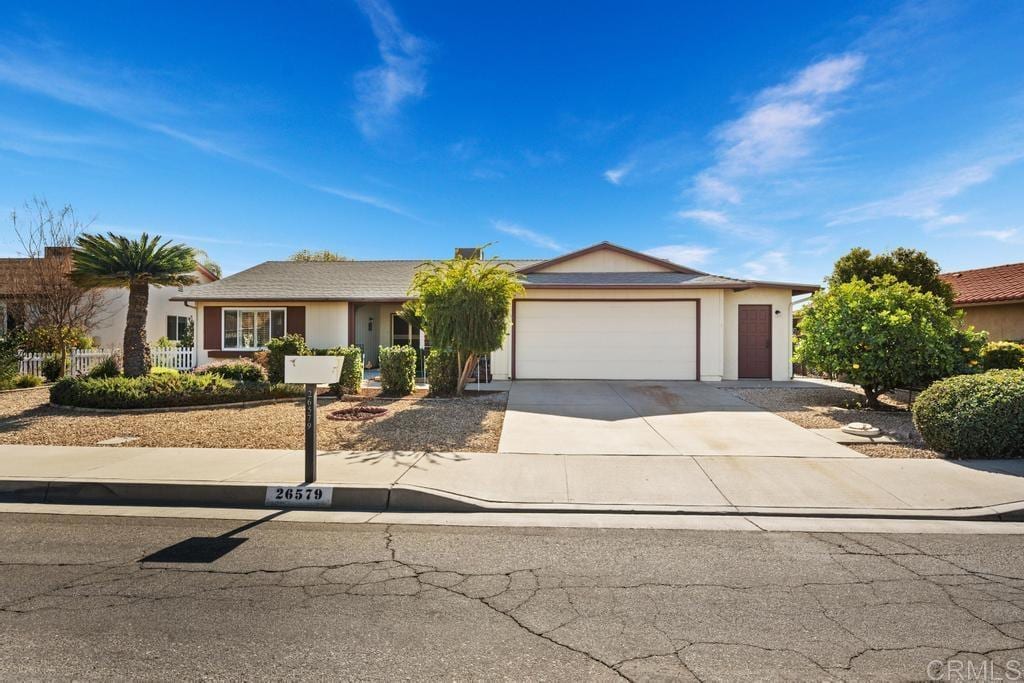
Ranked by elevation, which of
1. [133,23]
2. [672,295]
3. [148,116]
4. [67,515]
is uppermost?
[133,23]

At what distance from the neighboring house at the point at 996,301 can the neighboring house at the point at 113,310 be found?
2963 centimetres

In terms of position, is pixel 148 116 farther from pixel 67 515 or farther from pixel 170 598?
pixel 170 598

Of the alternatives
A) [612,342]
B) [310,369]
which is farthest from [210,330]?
[310,369]

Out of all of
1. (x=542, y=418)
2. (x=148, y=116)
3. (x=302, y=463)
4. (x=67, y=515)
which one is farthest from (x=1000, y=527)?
(x=148, y=116)

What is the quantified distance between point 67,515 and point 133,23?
9.86 m

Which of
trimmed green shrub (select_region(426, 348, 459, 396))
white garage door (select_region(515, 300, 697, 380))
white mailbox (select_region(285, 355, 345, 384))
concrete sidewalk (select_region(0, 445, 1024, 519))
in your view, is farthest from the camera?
white garage door (select_region(515, 300, 697, 380))

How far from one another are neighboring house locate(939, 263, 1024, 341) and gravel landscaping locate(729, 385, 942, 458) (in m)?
9.68

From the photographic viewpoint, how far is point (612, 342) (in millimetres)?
15320

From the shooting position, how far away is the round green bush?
680 centimetres

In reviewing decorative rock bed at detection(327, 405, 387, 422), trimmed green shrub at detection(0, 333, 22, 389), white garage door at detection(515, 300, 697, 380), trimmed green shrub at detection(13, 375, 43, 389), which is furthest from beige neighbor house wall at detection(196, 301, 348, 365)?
decorative rock bed at detection(327, 405, 387, 422)

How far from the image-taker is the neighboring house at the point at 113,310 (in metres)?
17.1

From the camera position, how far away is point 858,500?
5.39 m

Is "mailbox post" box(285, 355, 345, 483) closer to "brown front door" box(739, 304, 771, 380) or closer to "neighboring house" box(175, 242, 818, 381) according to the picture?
"neighboring house" box(175, 242, 818, 381)

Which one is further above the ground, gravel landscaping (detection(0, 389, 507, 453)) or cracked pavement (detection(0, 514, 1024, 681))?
gravel landscaping (detection(0, 389, 507, 453))
